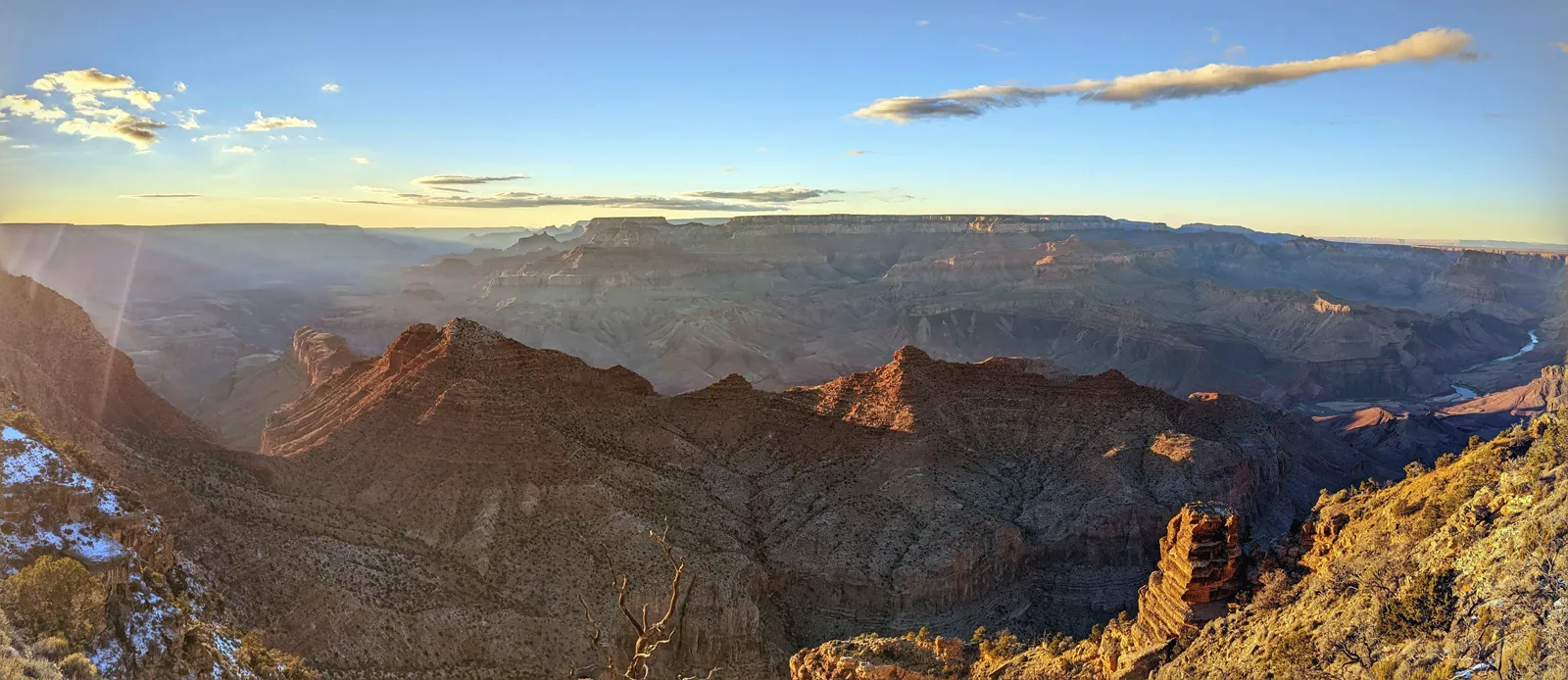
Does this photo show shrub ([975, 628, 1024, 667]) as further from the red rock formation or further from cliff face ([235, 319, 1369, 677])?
the red rock formation

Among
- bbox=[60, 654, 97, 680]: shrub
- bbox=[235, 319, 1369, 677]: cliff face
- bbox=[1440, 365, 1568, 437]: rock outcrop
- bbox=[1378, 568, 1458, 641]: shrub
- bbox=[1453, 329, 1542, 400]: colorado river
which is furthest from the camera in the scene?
bbox=[1453, 329, 1542, 400]: colorado river

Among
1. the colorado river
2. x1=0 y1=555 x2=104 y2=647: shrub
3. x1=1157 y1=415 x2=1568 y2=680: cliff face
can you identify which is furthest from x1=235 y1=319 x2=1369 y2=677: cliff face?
the colorado river

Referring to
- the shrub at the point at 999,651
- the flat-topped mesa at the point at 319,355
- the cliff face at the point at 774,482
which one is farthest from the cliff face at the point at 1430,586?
the flat-topped mesa at the point at 319,355

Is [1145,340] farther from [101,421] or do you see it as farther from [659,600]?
[101,421]

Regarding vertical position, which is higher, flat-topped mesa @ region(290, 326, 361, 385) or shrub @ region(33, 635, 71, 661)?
shrub @ region(33, 635, 71, 661)

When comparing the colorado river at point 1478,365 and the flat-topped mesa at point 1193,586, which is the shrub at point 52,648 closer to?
the flat-topped mesa at point 1193,586

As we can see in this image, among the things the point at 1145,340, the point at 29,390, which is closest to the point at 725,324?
the point at 1145,340
